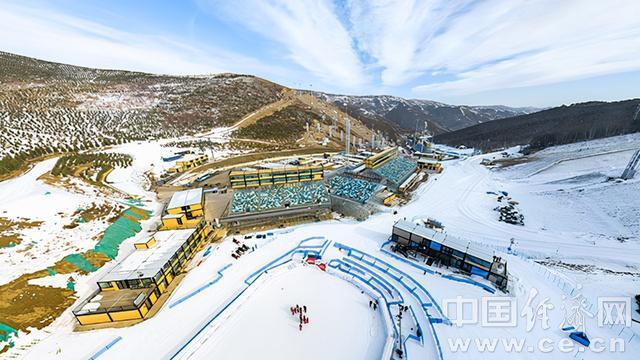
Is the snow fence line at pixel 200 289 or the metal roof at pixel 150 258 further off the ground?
the metal roof at pixel 150 258

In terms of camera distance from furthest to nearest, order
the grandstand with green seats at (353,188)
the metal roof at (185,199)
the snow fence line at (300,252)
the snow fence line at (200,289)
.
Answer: the grandstand with green seats at (353,188)
the metal roof at (185,199)
the snow fence line at (300,252)
the snow fence line at (200,289)

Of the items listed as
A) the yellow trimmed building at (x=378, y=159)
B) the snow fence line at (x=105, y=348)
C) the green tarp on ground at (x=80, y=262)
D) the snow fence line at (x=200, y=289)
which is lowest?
the snow fence line at (x=105, y=348)

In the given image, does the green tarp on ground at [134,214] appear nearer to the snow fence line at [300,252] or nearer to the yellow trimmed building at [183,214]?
the yellow trimmed building at [183,214]

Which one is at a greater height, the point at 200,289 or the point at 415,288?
the point at 415,288

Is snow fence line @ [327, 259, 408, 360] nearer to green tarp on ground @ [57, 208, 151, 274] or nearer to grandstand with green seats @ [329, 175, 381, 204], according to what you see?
grandstand with green seats @ [329, 175, 381, 204]

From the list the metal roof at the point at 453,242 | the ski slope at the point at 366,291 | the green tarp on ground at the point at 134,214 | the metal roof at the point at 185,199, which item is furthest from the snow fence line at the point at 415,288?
the green tarp on ground at the point at 134,214

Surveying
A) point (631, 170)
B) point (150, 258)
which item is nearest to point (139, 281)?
point (150, 258)

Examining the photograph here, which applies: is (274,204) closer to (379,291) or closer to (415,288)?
(379,291)

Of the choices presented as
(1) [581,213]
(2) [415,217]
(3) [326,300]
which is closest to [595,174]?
(1) [581,213]
